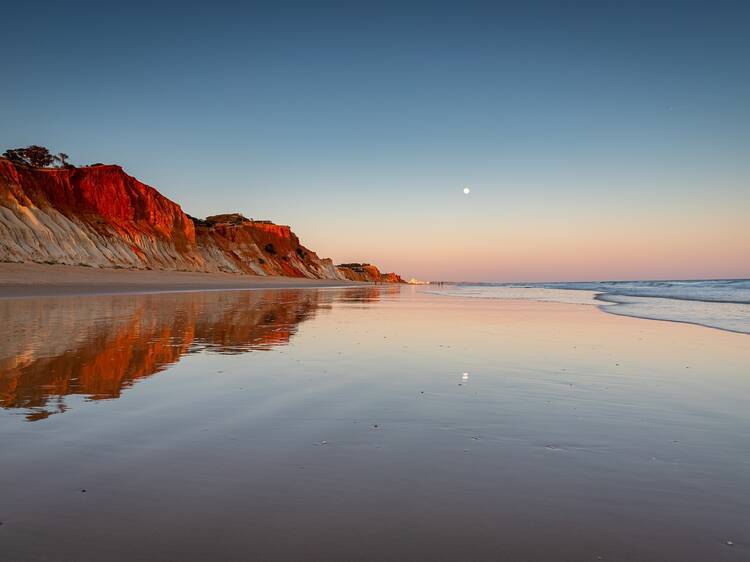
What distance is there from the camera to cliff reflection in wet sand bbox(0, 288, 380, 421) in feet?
20.6

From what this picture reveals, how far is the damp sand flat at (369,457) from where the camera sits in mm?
2801

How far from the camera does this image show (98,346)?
9.69 metres

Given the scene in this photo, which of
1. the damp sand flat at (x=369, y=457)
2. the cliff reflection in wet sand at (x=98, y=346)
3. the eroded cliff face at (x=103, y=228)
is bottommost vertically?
the damp sand flat at (x=369, y=457)

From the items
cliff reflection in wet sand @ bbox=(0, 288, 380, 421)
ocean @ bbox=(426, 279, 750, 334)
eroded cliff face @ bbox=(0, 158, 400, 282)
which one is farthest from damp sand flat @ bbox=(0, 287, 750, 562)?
eroded cliff face @ bbox=(0, 158, 400, 282)

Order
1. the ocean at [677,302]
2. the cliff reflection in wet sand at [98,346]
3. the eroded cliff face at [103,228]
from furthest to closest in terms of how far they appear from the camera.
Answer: the eroded cliff face at [103,228] → the ocean at [677,302] → the cliff reflection in wet sand at [98,346]

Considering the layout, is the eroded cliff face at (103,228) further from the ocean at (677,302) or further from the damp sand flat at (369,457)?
the damp sand flat at (369,457)

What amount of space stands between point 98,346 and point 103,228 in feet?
221

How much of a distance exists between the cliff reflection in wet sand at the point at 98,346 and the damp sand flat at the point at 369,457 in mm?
71

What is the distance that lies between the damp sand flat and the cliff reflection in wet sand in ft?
0.23

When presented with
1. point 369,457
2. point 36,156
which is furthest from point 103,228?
point 369,457

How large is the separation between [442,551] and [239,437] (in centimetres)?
248

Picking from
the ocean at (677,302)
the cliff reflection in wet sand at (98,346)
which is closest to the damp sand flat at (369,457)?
the cliff reflection in wet sand at (98,346)

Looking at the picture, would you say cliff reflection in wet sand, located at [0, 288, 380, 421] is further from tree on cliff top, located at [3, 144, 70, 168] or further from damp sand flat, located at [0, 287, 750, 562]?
tree on cliff top, located at [3, 144, 70, 168]

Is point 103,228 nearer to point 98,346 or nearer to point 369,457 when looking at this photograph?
point 98,346
